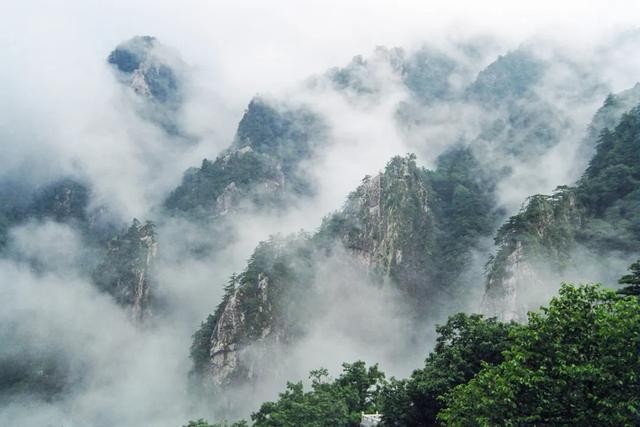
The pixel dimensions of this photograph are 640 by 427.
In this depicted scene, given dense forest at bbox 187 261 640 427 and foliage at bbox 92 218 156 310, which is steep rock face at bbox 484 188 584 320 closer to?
dense forest at bbox 187 261 640 427

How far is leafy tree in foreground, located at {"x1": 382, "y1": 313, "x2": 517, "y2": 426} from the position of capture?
40.2m

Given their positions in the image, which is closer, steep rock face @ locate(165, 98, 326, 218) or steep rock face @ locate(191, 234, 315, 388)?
steep rock face @ locate(191, 234, 315, 388)

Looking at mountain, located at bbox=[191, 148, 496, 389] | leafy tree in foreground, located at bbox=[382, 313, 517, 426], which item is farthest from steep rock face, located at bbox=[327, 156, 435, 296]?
leafy tree in foreground, located at bbox=[382, 313, 517, 426]

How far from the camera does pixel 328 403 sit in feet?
153

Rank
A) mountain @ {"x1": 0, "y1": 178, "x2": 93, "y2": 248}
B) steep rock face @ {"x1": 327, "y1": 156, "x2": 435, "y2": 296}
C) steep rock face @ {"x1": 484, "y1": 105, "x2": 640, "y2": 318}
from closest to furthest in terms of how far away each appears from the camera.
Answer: steep rock face @ {"x1": 484, "y1": 105, "x2": 640, "y2": 318} → steep rock face @ {"x1": 327, "y1": 156, "x2": 435, "y2": 296} → mountain @ {"x1": 0, "y1": 178, "x2": 93, "y2": 248}

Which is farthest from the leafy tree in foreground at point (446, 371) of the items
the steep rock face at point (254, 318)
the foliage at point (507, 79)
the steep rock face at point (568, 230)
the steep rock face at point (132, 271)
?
the foliage at point (507, 79)

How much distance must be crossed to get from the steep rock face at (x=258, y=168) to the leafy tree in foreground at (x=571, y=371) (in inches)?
4568

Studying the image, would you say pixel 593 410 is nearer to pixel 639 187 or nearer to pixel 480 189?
pixel 639 187

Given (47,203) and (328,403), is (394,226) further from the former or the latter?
(47,203)

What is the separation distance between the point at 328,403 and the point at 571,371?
2780 cm

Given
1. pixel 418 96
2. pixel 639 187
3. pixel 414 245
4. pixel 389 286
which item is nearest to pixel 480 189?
pixel 414 245

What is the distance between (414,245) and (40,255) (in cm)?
8706

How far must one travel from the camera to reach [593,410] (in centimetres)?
2188

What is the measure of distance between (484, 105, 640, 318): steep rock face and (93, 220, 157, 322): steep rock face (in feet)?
229
